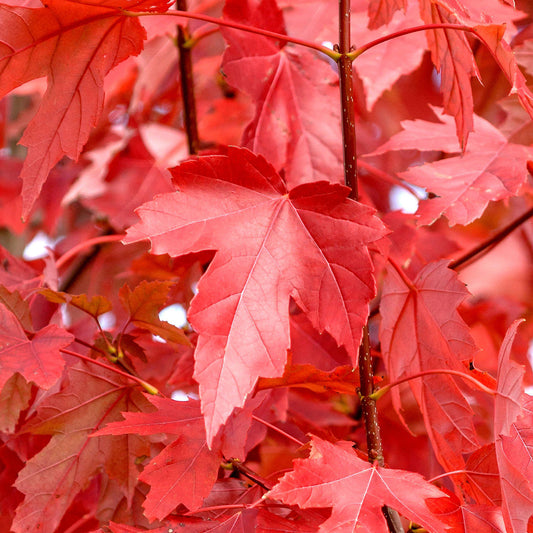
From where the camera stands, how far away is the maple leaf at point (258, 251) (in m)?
0.49

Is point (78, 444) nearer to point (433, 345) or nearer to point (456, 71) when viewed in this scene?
point (433, 345)

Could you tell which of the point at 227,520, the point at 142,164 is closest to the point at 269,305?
the point at 227,520

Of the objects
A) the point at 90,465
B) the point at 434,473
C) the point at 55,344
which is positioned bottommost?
the point at 434,473

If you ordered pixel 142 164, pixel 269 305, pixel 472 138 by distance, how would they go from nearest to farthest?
1. pixel 269 305
2. pixel 472 138
3. pixel 142 164

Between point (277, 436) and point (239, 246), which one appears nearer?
point (239, 246)

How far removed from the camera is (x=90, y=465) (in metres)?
0.65

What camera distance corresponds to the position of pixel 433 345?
2.14ft

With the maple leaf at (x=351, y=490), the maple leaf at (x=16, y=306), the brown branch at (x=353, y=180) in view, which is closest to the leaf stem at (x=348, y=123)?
the brown branch at (x=353, y=180)

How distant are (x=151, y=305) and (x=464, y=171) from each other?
0.37 meters

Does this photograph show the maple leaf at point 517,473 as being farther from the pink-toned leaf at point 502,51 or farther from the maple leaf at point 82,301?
the maple leaf at point 82,301

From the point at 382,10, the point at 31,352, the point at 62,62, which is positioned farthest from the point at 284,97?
the point at 31,352

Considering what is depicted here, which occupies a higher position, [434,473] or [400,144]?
[400,144]

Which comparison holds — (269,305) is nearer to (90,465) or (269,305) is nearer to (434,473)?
(90,465)

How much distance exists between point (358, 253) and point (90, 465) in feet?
1.10
